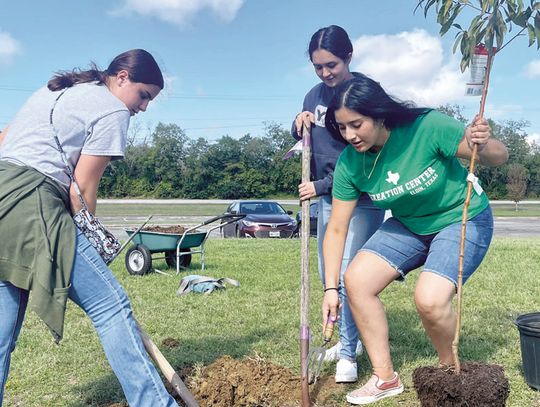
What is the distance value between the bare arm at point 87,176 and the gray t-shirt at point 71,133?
1.2 inches

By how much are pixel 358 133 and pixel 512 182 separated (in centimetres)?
4157

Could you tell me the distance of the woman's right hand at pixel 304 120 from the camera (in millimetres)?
3721

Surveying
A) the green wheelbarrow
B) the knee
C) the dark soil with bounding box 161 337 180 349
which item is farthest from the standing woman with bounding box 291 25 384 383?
the green wheelbarrow

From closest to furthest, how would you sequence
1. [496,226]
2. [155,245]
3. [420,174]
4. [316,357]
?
[420,174] → [316,357] → [155,245] → [496,226]

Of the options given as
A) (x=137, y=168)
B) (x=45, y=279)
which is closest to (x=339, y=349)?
(x=45, y=279)

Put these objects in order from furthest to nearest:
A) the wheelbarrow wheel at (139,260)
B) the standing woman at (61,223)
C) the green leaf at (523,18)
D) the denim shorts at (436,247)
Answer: the wheelbarrow wheel at (139,260) → the denim shorts at (436,247) → the green leaf at (523,18) → the standing woman at (61,223)

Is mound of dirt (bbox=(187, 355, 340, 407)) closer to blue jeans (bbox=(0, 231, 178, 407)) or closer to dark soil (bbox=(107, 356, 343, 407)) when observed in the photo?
dark soil (bbox=(107, 356, 343, 407))

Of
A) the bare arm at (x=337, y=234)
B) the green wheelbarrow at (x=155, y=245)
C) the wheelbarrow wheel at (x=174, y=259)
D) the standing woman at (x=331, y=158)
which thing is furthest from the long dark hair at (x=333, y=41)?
the wheelbarrow wheel at (x=174, y=259)

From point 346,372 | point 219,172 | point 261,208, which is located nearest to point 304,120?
point 346,372

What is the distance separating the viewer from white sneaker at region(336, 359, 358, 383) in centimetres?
363

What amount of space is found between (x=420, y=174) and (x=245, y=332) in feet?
8.19

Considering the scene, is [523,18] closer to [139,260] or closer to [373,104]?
[373,104]

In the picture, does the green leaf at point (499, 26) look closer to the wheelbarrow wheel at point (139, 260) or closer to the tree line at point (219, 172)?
the wheelbarrow wheel at point (139, 260)

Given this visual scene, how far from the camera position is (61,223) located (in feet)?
7.80
